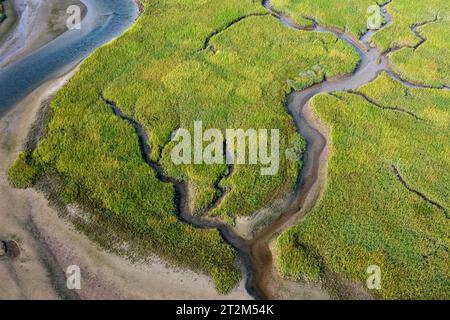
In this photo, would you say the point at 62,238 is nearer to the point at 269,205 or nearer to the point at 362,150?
the point at 269,205

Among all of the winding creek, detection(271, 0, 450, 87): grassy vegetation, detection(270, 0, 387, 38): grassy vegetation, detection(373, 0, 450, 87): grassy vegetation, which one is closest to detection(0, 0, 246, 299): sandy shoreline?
the winding creek

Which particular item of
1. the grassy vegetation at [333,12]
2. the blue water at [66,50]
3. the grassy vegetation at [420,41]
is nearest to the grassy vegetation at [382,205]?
the grassy vegetation at [420,41]

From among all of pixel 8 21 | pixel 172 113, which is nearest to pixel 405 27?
pixel 172 113

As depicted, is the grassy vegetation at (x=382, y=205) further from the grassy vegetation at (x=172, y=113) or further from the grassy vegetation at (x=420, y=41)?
the grassy vegetation at (x=420, y=41)

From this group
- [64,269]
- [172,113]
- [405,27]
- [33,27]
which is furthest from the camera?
[405,27]

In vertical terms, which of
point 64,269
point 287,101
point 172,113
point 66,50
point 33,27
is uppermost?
point 33,27

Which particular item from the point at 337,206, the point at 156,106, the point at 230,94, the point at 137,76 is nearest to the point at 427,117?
the point at 337,206

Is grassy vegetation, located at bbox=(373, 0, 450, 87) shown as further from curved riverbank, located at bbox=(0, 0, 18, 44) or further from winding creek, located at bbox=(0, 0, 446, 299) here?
curved riverbank, located at bbox=(0, 0, 18, 44)

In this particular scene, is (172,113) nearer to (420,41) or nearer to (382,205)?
(382,205)
